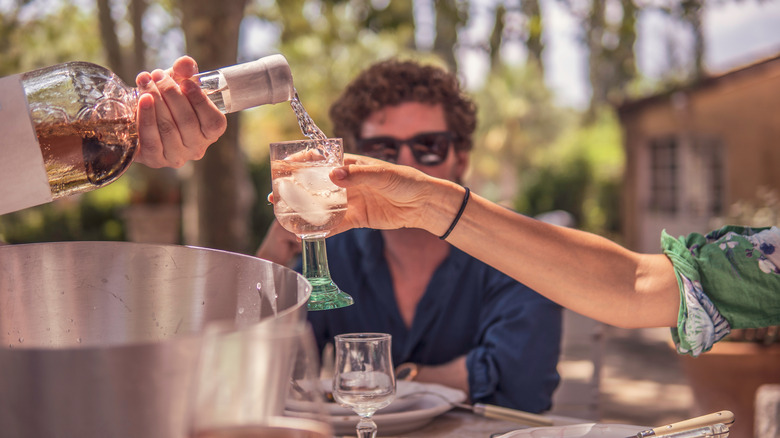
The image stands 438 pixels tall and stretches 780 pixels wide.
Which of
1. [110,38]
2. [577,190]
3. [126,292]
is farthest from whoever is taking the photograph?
[577,190]

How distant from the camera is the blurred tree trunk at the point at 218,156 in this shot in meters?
5.11

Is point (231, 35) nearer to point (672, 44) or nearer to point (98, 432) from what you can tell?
point (98, 432)

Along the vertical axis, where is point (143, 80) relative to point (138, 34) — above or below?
below

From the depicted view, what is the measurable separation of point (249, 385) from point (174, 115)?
0.96 metres

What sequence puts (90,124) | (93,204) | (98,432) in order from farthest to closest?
(93,204) < (90,124) < (98,432)

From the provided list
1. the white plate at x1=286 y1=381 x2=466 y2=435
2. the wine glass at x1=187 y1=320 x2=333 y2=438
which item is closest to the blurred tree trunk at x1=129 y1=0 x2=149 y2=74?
the white plate at x1=286 y1=381 x2=466 y2=435

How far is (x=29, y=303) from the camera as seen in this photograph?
1092mm

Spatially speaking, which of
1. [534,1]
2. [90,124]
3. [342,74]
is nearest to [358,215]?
[90,124]

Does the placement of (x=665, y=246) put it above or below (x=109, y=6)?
below

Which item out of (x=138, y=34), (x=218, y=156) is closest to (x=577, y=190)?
(x=138, y=34)

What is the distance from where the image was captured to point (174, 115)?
1.46 m

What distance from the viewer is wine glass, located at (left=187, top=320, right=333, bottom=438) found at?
61 cm

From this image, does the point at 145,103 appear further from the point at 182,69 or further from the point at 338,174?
the point at 338,174

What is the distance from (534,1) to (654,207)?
10.9 meters
